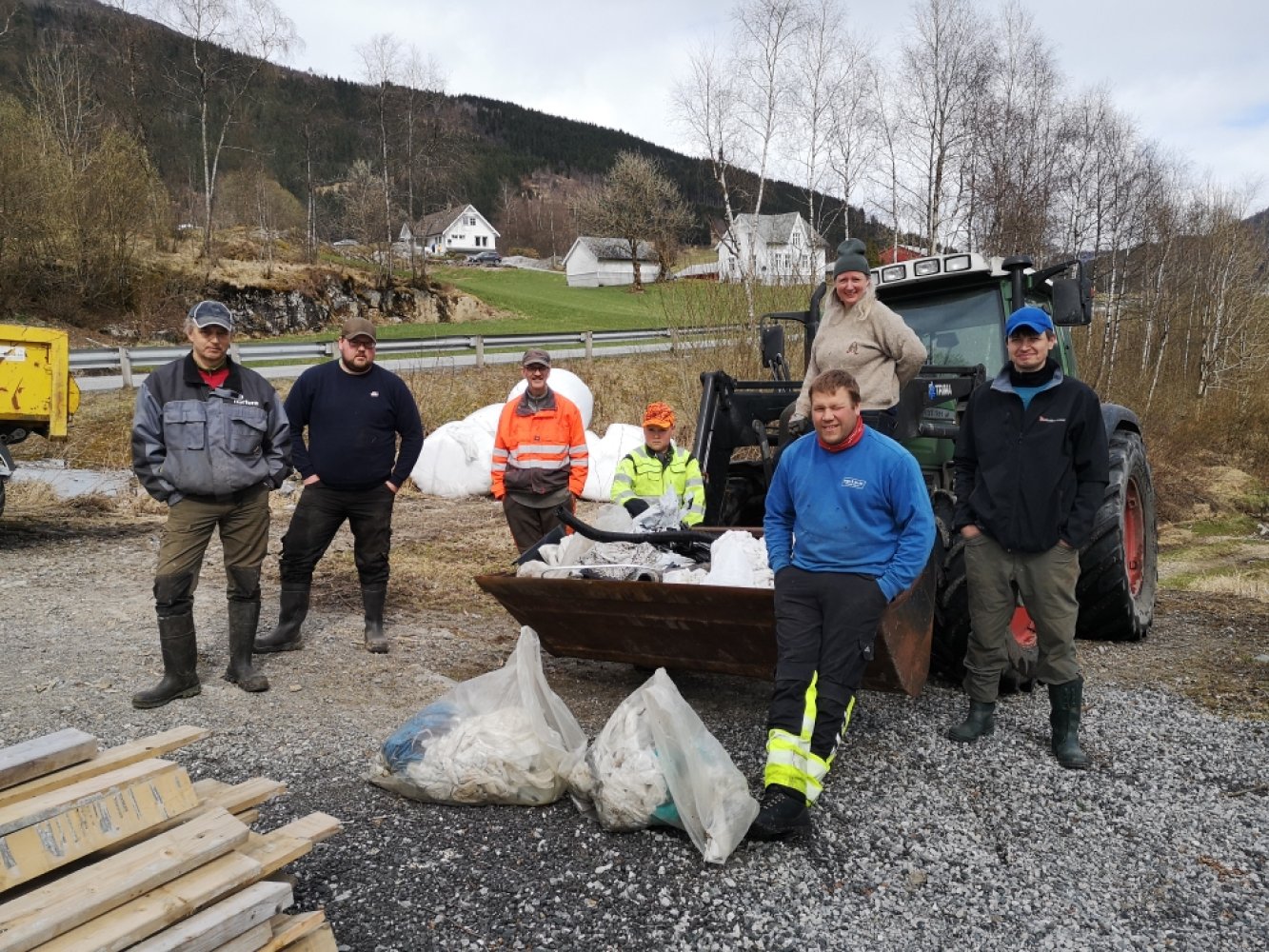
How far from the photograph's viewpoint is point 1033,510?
12.6ft

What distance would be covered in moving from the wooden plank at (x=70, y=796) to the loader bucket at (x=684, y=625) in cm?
174

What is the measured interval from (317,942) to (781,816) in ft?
4.73

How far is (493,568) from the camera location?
764 centimetres

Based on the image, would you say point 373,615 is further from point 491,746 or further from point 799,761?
point 799,761

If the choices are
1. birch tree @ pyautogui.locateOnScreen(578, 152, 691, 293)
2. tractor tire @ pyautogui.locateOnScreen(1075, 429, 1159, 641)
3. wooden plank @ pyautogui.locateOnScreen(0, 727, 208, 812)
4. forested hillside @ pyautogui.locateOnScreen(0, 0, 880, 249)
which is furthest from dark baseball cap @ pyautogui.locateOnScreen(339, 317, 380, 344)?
birch tree @ pyautogui.locateOnScreen(578, 152, 691, 293)

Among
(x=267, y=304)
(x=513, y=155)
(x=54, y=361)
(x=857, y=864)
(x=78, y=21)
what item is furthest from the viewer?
(x=513, y=155)

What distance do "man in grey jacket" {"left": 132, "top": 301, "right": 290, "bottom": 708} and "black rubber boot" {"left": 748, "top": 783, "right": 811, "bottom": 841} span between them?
2.70 m

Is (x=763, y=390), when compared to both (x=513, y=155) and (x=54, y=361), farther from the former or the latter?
(x=513, y=155)

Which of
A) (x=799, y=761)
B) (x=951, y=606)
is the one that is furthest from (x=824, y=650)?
(x=951, y=606)

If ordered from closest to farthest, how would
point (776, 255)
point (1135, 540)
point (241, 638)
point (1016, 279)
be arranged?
point (241, 638) → point (1016, 279) → point (1135, 540) → point (776, 255)

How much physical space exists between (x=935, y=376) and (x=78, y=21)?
40.2m

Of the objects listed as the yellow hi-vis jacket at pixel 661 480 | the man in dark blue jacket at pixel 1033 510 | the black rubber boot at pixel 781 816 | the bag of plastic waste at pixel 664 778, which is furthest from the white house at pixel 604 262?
the black rubber boot at pixel 781 816

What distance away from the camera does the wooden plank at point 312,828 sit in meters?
2.62

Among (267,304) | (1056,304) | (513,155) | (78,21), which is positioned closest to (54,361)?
(1056,304)
